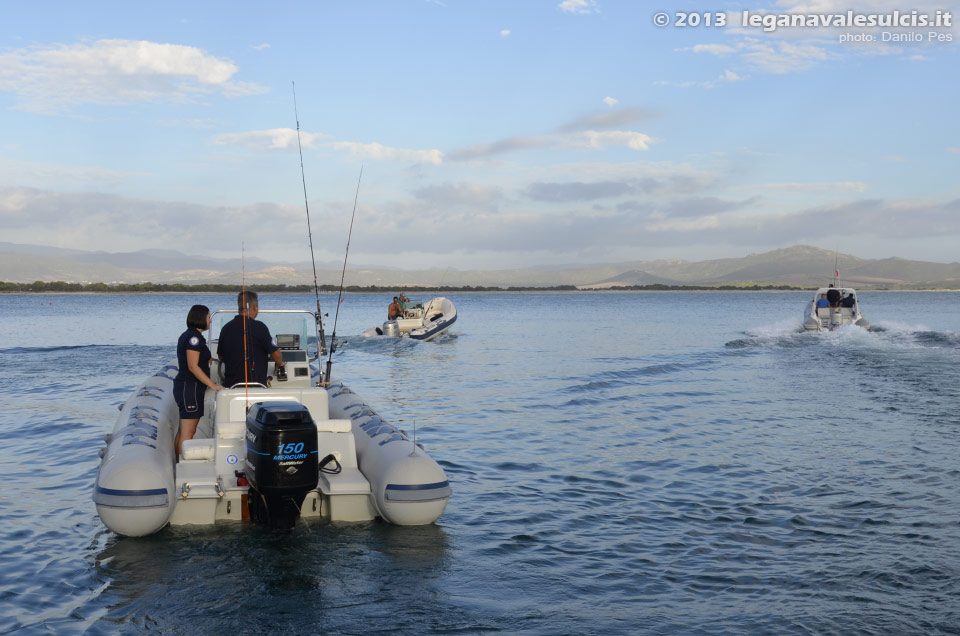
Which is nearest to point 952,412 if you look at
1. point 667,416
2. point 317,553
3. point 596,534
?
point 667,416

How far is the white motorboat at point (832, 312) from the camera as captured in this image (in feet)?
94.8

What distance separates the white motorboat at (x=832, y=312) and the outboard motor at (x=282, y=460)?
26.5 metres

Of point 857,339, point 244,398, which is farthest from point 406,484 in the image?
point 857,339

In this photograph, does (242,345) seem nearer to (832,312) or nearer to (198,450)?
(198,450)

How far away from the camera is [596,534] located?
6832 mm

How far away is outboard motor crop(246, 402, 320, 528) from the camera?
19.4ft

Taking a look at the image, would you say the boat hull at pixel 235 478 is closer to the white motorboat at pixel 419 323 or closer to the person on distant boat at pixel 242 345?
the person on distant boat at pixel 242 345

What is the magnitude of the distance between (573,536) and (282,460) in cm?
259

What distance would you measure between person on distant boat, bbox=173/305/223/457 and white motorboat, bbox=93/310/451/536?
0.86 feet

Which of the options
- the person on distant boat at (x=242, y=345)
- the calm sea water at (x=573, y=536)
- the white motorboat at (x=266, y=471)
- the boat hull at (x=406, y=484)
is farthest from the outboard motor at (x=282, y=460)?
the person on distant boat at (x=242, y=345)

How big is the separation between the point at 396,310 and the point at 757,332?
15.3 metres

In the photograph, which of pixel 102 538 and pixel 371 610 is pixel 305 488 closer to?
pixel 371 610

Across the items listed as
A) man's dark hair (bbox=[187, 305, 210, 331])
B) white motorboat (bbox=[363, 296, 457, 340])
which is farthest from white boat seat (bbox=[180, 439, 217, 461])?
white motorboat (bbox=[363, 296, 457, 340])

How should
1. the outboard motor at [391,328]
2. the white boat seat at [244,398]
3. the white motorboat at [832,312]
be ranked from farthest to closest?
1. the white motorboat at [832,312]
2. the outboard motor at [391,328]
3. the white boat seat at [244,398]
